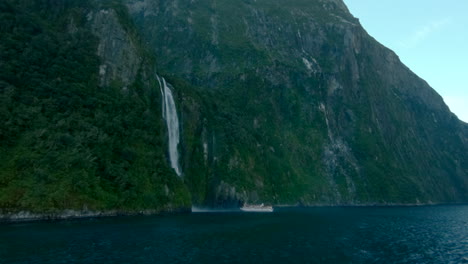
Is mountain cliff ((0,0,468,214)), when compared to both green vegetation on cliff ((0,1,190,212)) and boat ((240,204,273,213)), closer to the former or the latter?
green vegetation on cliff ((0,1,190,212))

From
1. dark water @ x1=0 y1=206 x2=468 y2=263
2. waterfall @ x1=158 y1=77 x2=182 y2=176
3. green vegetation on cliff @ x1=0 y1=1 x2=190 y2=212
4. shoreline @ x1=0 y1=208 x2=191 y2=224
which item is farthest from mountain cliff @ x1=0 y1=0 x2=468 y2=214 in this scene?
dark water @ x1=0 y1=206 x2=468 y2=263

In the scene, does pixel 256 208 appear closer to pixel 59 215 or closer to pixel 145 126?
pixel 145 126

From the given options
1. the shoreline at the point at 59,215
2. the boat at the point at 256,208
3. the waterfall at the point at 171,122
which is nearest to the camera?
the shoreline at the point at 59,215

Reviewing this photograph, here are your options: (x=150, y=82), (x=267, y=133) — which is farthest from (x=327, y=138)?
(x=150, y=82)

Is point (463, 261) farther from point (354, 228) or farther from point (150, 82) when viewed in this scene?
point (150, 82)

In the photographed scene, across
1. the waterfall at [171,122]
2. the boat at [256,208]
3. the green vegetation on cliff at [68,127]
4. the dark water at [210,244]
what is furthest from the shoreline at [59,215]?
the boat at [256,208]

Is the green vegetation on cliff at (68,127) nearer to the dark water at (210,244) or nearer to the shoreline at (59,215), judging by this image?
the shoreline at (59,215)
